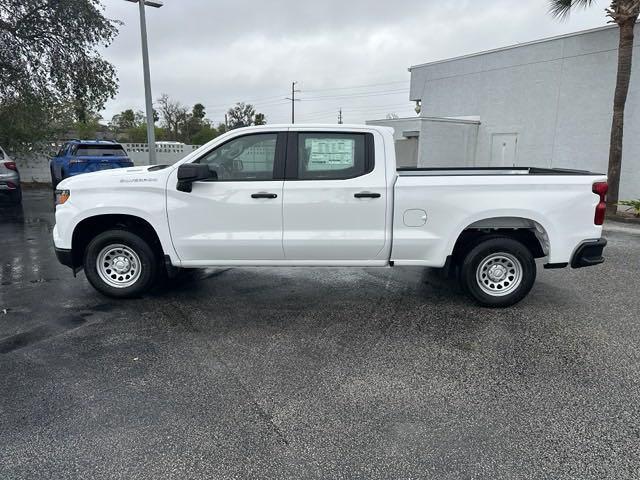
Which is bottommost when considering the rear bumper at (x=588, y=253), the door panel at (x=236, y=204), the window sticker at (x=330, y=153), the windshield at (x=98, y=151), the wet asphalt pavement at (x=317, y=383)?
the wet asphalt pavement at (x=317, y=383)

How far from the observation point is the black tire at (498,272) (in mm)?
4934

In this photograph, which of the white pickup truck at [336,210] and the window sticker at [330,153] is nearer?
the white pickup truck at [336,210]

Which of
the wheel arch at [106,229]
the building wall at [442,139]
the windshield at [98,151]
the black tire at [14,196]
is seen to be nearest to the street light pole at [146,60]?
the windshield at [98,151]

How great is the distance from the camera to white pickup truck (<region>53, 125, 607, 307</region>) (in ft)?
15.5

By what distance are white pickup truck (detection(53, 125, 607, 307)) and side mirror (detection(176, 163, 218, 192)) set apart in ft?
0.05

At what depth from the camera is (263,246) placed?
488 cm

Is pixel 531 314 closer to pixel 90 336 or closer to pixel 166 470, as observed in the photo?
pixel 166 470

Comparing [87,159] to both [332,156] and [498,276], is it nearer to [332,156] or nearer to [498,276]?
[332,156]

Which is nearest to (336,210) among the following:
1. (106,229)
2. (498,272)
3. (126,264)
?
(498,272)

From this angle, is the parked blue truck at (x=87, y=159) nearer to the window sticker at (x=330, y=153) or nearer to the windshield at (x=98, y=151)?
the windshield at (x=98, y=151)

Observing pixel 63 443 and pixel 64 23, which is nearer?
pixel 63 443

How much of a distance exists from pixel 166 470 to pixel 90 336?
7.26ft

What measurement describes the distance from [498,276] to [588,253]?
0.93 metres

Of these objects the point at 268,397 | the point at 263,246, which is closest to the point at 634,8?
the point at 263,246
